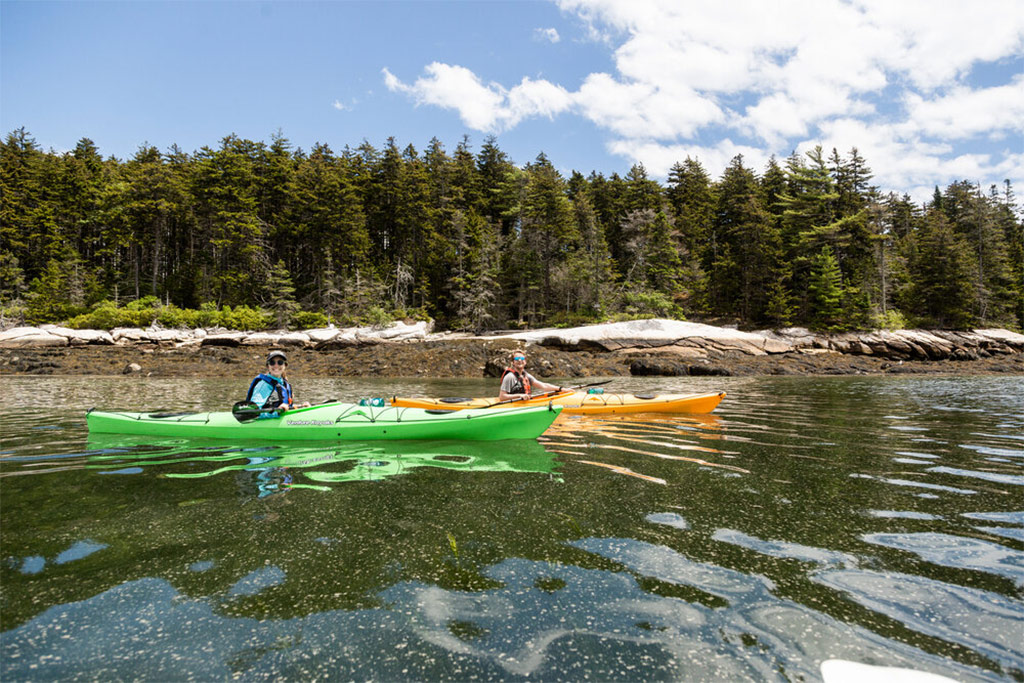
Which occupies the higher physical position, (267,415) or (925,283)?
(925,283)

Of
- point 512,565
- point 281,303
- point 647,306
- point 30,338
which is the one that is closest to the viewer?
point 512,565

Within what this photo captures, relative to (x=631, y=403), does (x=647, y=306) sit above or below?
above

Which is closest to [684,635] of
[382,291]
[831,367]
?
[831,367]

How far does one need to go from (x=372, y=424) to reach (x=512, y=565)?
4.66m

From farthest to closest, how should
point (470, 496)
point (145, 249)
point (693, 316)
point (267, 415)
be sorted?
point (145, 249) → point (693, 316) → point (267, 415) → point (470, 496)

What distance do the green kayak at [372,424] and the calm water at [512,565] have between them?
2.58 ft

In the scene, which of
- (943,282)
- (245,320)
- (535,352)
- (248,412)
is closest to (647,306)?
(535,352)

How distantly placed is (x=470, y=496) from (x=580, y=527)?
4.05ft

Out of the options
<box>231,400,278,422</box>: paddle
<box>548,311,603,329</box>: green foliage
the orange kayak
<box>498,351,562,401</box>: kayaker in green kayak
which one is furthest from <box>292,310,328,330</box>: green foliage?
<box>231,400,278,422</box>: paddle

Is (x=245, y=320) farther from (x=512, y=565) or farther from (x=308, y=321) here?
(x=512, y=565)

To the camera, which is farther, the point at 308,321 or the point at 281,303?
the point at 308,321

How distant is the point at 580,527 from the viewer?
11.8 feet

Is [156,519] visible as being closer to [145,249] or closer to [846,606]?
[846,606]

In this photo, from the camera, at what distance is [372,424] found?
279 inches
